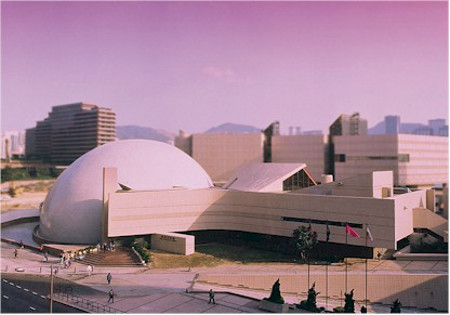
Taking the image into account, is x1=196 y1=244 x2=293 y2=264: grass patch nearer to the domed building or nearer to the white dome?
the domed building

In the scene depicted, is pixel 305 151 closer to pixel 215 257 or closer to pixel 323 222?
pixel 323 222

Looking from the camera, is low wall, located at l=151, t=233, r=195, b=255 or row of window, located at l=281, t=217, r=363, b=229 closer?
row of window, located at l=281, t=217, r=363, b=229

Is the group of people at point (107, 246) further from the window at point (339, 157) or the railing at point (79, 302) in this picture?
the window at point (339, 157)

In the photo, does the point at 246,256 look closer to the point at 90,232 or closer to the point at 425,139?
the point at 90,232

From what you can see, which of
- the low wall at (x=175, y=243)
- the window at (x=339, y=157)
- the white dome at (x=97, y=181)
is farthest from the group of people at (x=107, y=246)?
the window at (x=339, y=157)

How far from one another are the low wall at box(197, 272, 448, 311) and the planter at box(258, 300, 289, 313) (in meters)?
11.7

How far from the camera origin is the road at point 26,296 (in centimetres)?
3347

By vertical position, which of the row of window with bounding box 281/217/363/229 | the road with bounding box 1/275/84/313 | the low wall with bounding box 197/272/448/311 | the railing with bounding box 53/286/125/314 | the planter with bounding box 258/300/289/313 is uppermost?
the row of window with bounding box 281/217/363/229

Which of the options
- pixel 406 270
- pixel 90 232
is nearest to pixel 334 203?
pixel 406 270

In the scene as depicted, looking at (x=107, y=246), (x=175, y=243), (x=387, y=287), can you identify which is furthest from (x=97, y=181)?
(x=387, y=287)

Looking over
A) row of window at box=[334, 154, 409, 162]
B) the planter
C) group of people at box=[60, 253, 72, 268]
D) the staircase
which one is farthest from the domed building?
row of window at box=[334, 154, 409, 162]

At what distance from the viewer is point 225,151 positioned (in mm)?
124000

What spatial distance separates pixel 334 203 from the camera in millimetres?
52688

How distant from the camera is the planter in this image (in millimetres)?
32406
